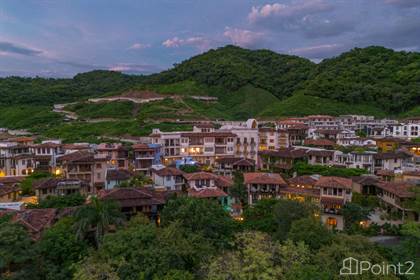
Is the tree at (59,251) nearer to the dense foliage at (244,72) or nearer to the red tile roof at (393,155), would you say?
the red tile roof at (393,155)

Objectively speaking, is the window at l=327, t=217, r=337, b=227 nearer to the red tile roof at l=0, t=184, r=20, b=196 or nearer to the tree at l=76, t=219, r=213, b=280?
the tree at l=76, t=219, r=213, b=280

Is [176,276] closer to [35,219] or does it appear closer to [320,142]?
[35,219]

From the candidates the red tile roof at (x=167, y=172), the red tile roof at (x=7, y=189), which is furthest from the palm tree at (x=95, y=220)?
the red tile roof at (x=7, y=189)

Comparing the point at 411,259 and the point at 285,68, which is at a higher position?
the point at 285,68

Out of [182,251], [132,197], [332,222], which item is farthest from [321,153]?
[182,251]

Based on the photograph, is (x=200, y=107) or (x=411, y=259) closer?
(x=411, y=259)

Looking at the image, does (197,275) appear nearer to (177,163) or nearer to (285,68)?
(177,163)

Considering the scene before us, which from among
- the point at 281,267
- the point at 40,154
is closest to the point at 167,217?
the point at 281,267
